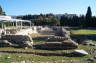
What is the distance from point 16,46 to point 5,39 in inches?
95.4

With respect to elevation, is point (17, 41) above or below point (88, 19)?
above

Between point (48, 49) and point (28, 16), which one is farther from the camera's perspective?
point (28, 16)

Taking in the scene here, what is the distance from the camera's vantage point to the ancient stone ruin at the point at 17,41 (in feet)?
62.1

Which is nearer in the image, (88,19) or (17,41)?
(17,41)

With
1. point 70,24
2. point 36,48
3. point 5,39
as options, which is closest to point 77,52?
point 36,48

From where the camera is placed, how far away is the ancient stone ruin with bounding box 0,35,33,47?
62.1 ft

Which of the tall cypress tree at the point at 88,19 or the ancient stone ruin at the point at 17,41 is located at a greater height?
the ancient stone ruin at the point at 17,41

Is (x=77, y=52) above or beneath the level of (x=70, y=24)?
above

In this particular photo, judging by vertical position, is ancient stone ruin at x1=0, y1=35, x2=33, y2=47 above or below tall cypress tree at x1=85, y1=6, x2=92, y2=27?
above

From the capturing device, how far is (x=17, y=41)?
65.7 feet

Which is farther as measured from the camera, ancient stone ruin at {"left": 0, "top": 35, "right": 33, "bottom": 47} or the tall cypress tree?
the tall cypress tree

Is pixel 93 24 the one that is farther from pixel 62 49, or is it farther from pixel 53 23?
pixel 62 49

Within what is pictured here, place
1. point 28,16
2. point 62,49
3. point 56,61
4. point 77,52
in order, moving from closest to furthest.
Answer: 1. point 56,61
2. point 77,52
3. point 62,49
4. point 28,16

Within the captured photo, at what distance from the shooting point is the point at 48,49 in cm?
1800
